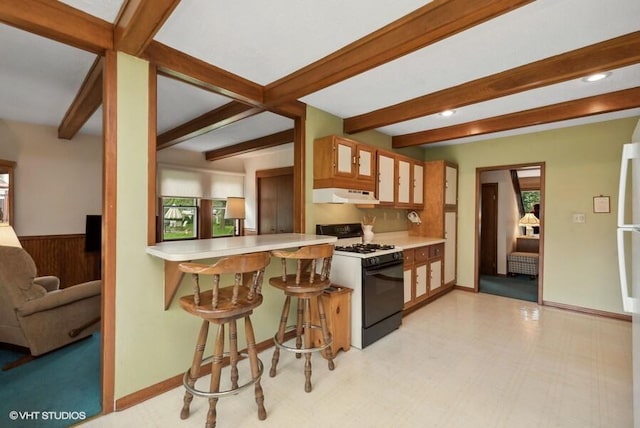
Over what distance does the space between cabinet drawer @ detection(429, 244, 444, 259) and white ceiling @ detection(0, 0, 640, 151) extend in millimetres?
1887

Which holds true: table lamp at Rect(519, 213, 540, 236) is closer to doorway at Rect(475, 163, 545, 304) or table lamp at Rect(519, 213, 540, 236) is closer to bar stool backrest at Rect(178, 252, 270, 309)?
doorway at Rect(475, 163, 545, 304)

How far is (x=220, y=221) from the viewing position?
5.88m

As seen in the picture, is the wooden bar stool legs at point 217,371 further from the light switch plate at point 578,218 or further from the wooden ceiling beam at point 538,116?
the light switch plate at point 578,218

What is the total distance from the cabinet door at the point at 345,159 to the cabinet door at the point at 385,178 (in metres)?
0.56

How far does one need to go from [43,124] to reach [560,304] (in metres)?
7.34

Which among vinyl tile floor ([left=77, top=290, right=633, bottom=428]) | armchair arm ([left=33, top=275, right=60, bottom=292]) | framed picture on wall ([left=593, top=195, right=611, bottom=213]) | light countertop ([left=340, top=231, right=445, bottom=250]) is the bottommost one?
vinyl tile floor ([left=77, top=290, right=633, bottom=428])

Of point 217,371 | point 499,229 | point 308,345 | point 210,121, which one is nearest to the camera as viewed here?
point 217,371

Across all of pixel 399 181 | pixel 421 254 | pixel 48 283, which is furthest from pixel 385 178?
pixel 48 283

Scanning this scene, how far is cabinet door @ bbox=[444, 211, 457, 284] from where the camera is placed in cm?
460

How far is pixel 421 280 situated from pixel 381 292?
119 centimetres

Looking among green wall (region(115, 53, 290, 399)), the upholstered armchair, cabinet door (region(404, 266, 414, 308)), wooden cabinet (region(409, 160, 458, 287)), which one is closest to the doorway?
wooden cabinet (region(409, 160, 458, 287))

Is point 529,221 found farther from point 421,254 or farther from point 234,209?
point 234,209

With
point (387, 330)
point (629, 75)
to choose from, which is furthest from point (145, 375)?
point (629, 75)

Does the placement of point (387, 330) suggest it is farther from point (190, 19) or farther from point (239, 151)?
point (239, 151)
